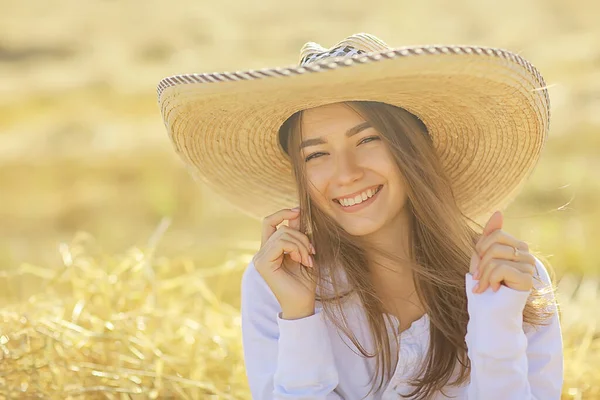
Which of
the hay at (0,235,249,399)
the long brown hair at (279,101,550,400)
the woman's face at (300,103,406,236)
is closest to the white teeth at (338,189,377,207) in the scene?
the woman's face at (300,103,406,236)

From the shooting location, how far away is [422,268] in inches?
115

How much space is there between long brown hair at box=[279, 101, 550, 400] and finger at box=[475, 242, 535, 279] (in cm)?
30

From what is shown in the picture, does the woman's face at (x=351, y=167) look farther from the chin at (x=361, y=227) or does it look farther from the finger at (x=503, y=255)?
the finger at (x=503, y=255)

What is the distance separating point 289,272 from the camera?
9.37 feet

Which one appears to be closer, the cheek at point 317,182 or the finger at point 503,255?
the finger at point 503,255

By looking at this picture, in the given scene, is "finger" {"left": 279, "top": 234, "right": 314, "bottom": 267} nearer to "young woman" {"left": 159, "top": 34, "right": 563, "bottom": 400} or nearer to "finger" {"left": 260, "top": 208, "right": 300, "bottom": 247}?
"young woman" {"left": 159, "top": 34, "right": 563, "bottom": 400}

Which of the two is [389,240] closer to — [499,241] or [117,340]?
[499,241]

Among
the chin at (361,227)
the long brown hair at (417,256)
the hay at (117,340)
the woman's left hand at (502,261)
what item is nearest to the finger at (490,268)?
the woman's left hand at (502,261)

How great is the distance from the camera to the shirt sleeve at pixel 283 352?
2785 millimetres

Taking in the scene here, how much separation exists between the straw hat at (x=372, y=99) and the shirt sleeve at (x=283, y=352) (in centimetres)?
39

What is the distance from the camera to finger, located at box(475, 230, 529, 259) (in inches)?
Answer: 100

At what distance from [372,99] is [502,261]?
1.93 ft

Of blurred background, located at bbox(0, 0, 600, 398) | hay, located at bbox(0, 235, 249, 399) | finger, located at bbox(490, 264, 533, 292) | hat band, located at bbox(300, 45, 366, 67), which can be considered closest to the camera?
finger, located at bbox(490, 264, 533, 292)

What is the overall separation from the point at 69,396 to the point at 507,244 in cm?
178
